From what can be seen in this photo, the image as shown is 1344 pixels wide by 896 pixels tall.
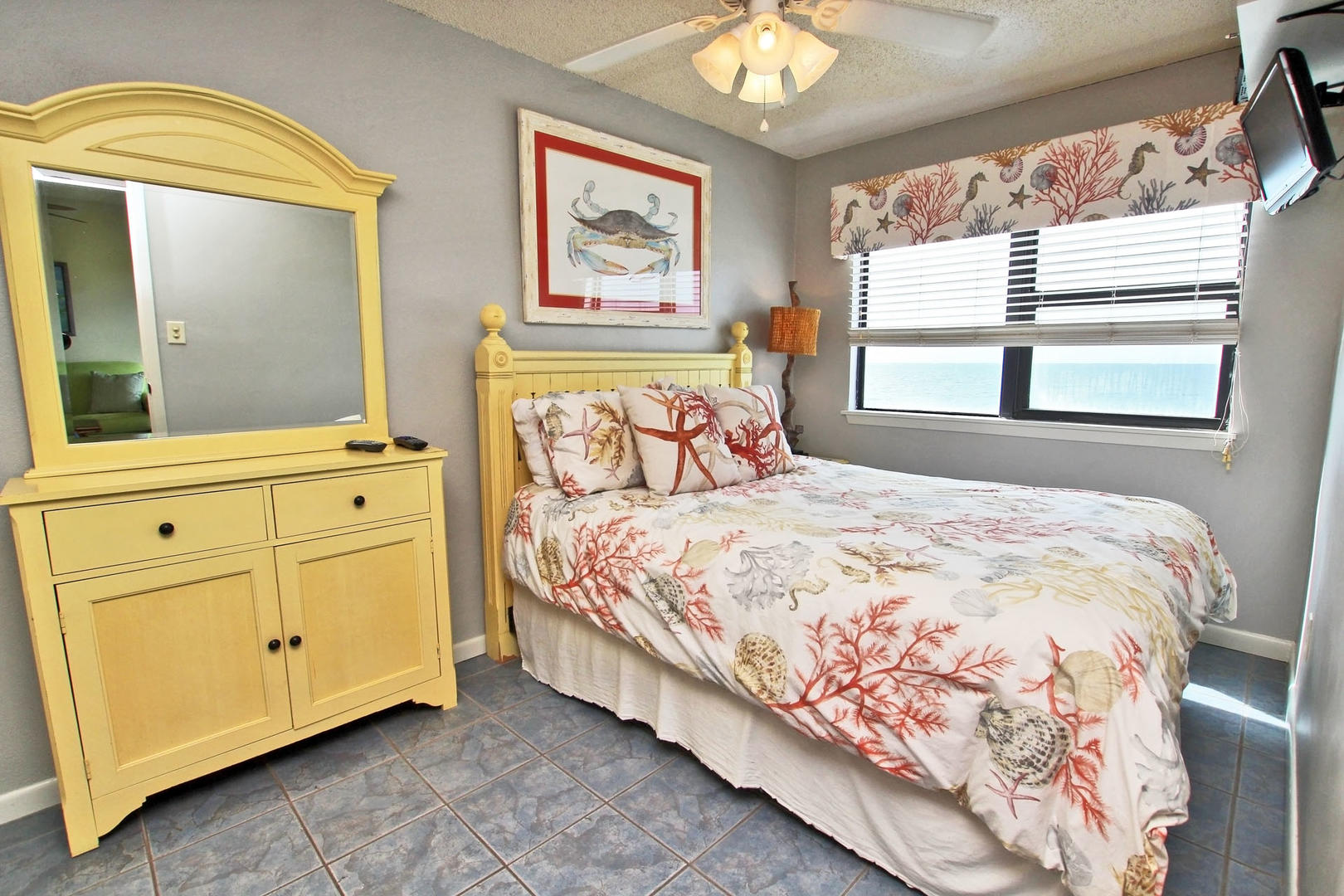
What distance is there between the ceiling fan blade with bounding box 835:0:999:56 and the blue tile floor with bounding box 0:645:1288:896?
6.96 feet

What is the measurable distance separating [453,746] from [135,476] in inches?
46.3

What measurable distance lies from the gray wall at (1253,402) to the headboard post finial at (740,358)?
120 cm

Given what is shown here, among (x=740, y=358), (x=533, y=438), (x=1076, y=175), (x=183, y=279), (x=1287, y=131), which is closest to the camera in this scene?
(x=1287, y=131)

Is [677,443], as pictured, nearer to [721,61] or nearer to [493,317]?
[493,317]

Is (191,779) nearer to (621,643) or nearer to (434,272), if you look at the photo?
(621,643)

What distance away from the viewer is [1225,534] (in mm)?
2592

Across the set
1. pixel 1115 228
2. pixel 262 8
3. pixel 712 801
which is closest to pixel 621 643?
pixel 712 801

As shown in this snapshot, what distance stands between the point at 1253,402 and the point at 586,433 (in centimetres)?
264

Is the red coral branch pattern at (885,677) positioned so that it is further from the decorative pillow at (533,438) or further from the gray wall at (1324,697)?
the decorative pillow at (533,438)

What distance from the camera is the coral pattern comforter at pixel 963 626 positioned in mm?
1086

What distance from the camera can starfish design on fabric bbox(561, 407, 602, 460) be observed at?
90.4 inches

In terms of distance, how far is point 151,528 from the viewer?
157cm

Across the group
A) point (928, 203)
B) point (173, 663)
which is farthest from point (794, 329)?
point (173, 663)

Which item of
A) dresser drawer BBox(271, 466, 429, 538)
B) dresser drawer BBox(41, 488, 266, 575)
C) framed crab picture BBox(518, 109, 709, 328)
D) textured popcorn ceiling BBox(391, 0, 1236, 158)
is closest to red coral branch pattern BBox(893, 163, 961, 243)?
textured popcorn ceiling BBox(391, 0, 1236, 158)
